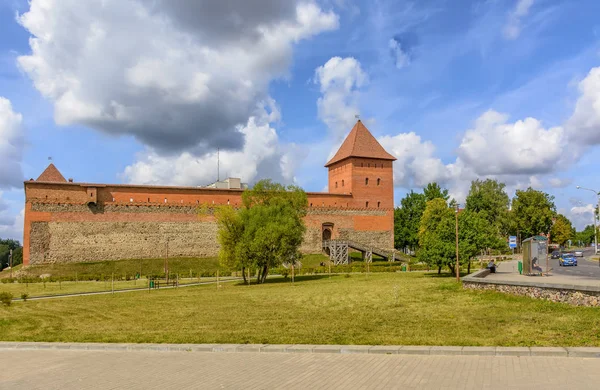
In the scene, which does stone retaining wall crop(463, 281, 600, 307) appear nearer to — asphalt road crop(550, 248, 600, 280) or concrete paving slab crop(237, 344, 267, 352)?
asphalt road crop(550, 248, 600, 280)

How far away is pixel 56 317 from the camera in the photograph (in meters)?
16.5

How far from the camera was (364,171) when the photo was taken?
206 ft

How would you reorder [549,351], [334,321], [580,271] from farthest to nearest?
1. [580,271]
2. [334,321]
3. [549,351]

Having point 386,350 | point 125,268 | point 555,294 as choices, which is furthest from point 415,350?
point 125,268

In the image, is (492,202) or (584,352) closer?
(584,352)

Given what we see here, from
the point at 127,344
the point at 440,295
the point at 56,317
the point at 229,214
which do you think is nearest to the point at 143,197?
the point at 229,214

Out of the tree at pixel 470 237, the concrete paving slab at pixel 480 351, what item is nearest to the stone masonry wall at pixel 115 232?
the tree at pixel 470 237

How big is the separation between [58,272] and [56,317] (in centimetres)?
3223

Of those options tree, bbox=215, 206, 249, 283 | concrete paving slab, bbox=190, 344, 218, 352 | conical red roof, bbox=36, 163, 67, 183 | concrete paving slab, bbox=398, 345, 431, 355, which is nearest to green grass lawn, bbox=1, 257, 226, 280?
tree, bbox=215, 206, 249, 283

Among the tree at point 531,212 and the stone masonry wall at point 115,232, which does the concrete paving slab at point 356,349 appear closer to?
the stone masonry wall at point 115,232

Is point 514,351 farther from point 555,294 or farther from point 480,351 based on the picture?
point 555,294

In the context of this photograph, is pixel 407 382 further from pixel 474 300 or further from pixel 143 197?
pixel 143 197

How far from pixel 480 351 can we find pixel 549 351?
1106 millimetres

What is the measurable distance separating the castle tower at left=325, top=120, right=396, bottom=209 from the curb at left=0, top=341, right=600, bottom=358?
52525 millimetres
